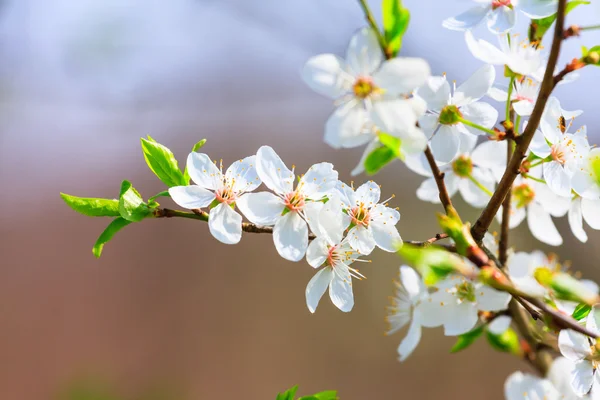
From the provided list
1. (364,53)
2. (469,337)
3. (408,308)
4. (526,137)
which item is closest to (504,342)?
(469,337)

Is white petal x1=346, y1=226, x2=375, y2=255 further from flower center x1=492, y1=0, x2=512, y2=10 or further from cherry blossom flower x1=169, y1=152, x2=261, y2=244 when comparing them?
flower center x1=492, y1=0, x2=512, y2=10

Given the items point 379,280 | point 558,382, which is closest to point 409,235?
point 379,280

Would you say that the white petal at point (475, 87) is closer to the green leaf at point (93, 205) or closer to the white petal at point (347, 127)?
the white petal at point (347, 127)

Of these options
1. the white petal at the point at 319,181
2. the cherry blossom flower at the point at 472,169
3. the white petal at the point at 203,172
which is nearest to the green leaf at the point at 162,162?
the white petal at the point at 203,172

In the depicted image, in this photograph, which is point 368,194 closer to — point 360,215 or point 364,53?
point 360,215

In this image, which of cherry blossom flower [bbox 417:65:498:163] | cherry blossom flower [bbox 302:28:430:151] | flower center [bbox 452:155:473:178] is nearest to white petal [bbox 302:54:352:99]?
cherry blossom flower [bbox 302:28:430:151]

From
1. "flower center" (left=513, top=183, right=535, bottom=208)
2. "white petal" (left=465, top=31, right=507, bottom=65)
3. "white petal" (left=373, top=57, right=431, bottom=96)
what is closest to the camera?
"white petal" (left=373, top=57, right=431, bottom=96)

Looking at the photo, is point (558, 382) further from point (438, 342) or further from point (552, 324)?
point (438, 342)
